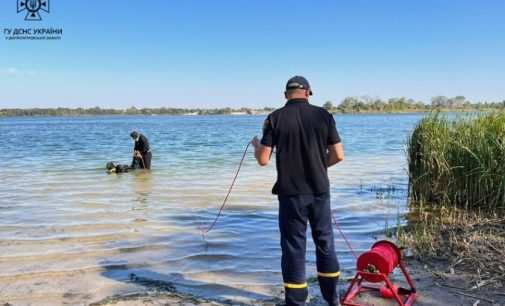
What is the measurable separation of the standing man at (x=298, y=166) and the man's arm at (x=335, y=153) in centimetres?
1

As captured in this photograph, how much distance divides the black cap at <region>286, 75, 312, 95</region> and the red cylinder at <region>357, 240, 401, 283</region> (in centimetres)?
158

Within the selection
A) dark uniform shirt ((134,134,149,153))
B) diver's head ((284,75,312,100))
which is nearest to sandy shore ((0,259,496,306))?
diver's head ((284,75,312,100))

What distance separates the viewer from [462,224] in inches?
280

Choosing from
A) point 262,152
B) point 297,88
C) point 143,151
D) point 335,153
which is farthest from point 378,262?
point 143,151

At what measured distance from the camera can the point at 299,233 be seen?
4.09 m

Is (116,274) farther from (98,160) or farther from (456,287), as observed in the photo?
(98,160)

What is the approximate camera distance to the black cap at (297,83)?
4.06 m

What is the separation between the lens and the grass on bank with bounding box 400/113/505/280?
6109 millimetres

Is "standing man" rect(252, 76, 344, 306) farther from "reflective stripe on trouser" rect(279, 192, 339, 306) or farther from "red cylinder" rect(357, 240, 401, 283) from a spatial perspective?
"red cylinder" rect(357, 240, 401, 283)

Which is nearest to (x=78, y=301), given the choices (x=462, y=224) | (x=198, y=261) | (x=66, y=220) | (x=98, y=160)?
(x=198, y=261)

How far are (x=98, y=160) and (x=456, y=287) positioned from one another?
18781 mm

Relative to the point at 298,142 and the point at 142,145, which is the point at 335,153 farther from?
the point at 142,145

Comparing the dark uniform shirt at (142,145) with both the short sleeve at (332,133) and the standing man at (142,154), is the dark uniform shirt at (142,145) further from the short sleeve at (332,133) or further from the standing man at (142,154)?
the short sleeve at (332,133)

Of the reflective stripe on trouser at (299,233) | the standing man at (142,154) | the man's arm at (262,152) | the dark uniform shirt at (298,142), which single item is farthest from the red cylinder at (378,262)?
the standing man at (142,154)
